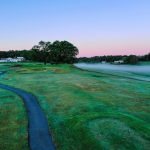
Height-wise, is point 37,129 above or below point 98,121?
below

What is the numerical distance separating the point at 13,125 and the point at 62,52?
5663 inches

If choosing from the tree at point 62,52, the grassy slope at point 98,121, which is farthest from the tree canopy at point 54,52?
the grassy slope at point 98,121

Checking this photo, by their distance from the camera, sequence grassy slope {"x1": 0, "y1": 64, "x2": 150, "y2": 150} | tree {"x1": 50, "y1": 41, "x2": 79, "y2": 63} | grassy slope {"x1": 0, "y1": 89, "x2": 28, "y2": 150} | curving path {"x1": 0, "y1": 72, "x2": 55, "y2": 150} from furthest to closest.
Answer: tree {"x1": 50, "y1": 41, "x2": 79, "y2": 63}, grassy slope {"x1": 0, "y1": 64, "x2": 150, "y2": 150}, grassy slope {"x1": 0, "y1": 89, "x2": 28, "y2": 150}, curving path {"x1": 0, "y1": 72, "x2": 55, "y2": 150}

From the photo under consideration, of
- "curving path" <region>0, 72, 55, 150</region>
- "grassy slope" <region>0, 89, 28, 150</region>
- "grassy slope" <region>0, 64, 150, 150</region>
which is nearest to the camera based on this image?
"curving path" <region>0, 72, 55, 150</region>

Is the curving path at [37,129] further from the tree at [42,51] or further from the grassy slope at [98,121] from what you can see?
the tree at [42,51]

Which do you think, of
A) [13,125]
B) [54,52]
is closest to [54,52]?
[54,52]

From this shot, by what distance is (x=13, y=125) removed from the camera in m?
20.9

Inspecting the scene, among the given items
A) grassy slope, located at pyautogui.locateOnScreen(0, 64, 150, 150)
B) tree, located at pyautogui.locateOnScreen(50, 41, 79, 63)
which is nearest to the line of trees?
tree, located at pyautogui.locateOnScreen(50, 41, 79, 63)

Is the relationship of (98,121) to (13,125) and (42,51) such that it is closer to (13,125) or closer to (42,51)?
(13,125)

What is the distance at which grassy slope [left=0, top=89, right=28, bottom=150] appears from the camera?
55.4ft

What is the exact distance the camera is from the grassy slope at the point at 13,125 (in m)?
16.9

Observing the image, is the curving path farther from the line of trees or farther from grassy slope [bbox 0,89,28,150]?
the line of trees

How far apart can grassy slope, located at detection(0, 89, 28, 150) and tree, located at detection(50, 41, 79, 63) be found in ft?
432

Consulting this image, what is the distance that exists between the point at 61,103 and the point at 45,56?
137 metres
